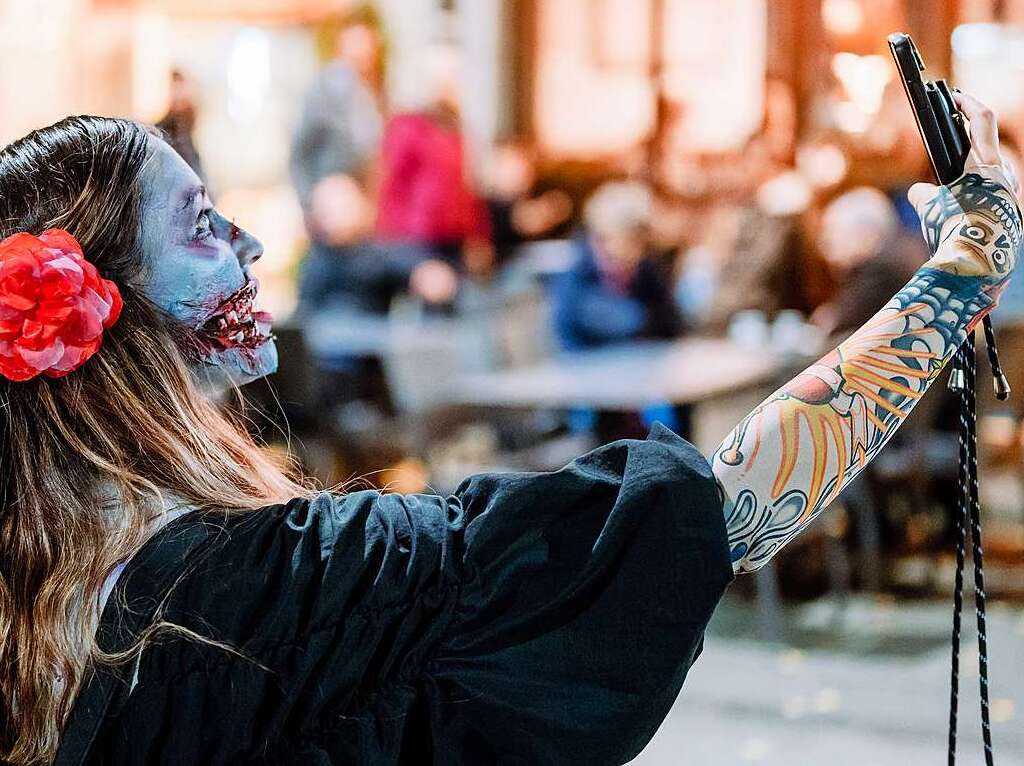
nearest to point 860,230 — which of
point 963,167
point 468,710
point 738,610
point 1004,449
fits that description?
point 1004,449

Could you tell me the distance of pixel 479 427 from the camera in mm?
5570

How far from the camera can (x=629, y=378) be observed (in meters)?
4.70

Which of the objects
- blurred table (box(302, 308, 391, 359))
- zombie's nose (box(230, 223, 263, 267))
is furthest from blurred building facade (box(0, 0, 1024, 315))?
zombie's nose (box(230, 223, 263, 267))

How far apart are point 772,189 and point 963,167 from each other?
643 centimetres

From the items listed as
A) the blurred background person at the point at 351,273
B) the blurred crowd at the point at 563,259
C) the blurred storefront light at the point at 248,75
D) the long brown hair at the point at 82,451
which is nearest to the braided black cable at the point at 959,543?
the long brown hair at the point at 82,451

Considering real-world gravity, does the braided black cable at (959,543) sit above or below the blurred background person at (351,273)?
above

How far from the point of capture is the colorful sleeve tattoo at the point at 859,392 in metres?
1.19

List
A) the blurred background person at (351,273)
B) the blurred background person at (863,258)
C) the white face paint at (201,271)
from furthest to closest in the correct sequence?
the blurred background person at (351,273) → the blurred background person at (863,258) → the white face paint at (201,271)

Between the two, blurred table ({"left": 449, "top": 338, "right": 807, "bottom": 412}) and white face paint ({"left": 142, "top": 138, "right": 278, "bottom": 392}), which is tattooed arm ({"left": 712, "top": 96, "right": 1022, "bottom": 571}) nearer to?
white face paint ({"left": 142, "top": 138, "right": 278, "bottom": 392})

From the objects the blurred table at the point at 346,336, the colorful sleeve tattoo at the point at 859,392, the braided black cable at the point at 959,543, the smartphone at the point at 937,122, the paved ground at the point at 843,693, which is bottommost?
the paved ground at the point at 843,693

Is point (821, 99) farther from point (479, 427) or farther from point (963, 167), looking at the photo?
point (963, 167)

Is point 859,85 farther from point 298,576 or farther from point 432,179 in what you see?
point 298,576

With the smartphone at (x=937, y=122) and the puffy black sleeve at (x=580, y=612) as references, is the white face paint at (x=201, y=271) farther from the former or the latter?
the smartphone at (x=937, y=122)

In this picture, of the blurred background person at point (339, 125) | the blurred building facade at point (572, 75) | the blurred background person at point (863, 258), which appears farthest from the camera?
the blurred building facade at point (572, 75)
